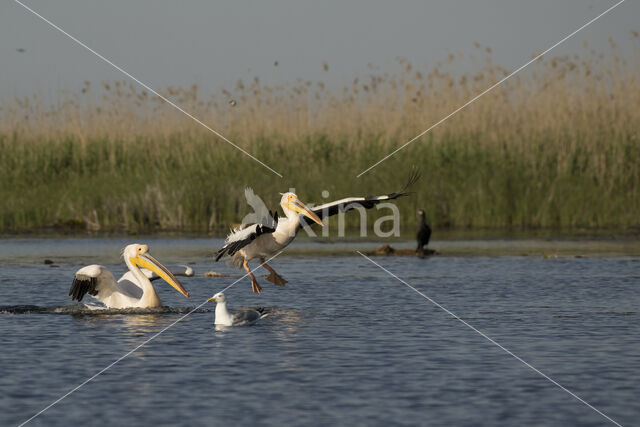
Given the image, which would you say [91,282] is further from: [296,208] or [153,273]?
[296,208]

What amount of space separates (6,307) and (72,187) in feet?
34.7

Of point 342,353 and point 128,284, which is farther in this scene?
point 128,284

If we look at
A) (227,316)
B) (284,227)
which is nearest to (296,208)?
(284,227)

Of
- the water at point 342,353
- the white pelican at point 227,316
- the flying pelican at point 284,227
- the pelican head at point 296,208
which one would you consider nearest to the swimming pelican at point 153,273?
the water at point 342,353

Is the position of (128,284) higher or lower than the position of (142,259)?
lower

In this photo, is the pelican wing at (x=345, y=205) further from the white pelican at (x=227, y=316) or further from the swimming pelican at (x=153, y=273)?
the white pelican at (x=227, y=316)

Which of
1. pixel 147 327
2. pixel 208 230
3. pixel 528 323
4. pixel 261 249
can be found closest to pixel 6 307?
pixel 147 327

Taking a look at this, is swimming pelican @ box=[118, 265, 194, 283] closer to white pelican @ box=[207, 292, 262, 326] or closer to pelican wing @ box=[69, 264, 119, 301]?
pelican wing @ box=[69, 264, 119, 301]

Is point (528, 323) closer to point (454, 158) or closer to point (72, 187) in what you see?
point (454, 158)

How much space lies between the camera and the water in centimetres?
629

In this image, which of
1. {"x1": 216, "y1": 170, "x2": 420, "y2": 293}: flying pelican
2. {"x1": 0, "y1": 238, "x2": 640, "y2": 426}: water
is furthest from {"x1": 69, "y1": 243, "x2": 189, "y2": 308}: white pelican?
{"x1": 216, "y1": 170, "x2": 420, "y2": 293}: flying pelican

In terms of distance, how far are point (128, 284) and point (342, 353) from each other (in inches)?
133

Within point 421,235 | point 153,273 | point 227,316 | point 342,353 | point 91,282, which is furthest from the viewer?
point 421,235

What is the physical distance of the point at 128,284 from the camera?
10820mm
